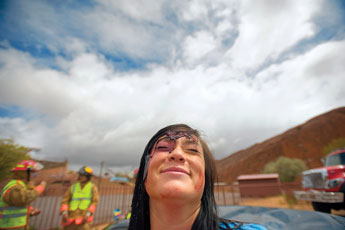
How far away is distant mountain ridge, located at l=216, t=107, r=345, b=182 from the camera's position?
4539 centimetres

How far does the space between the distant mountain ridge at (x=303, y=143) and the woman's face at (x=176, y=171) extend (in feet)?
153

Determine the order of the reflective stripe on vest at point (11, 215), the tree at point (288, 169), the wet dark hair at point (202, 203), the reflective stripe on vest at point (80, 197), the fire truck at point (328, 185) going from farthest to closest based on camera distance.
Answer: the tree at point (288, 169) → the fire truck at point (328, 185) → the reflective stripe on vest at point (80, 197) → the reflective stripe on vest at point (11, 215) → the wet dark hair at point (202, 203)

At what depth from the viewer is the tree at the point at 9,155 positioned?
1302cm

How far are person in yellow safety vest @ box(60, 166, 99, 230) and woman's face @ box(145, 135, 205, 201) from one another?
3.79 m

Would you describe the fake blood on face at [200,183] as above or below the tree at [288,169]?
below

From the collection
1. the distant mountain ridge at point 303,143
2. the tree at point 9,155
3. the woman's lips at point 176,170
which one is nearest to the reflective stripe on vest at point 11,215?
the woman's lips at point 176,170

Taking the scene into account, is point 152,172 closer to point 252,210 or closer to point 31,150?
point 252,210

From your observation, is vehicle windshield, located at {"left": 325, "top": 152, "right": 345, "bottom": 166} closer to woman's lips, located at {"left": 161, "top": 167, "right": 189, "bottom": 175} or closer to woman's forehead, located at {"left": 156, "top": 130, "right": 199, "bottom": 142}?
woman's forehead, located at {"left": 156, "top": 130, "right": 199, "bottom": 142}

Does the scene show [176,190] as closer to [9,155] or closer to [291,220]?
[291,220]

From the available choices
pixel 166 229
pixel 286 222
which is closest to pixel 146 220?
pixel 166 229

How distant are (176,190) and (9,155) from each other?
19.0 metres

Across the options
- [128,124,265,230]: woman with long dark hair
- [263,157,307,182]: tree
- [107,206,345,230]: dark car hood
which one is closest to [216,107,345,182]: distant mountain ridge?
[263,157,307,182]: tree

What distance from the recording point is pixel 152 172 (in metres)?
1.30

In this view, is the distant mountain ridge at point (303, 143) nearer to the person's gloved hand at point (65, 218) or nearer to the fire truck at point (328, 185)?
the fire truck at point (328, 185)
